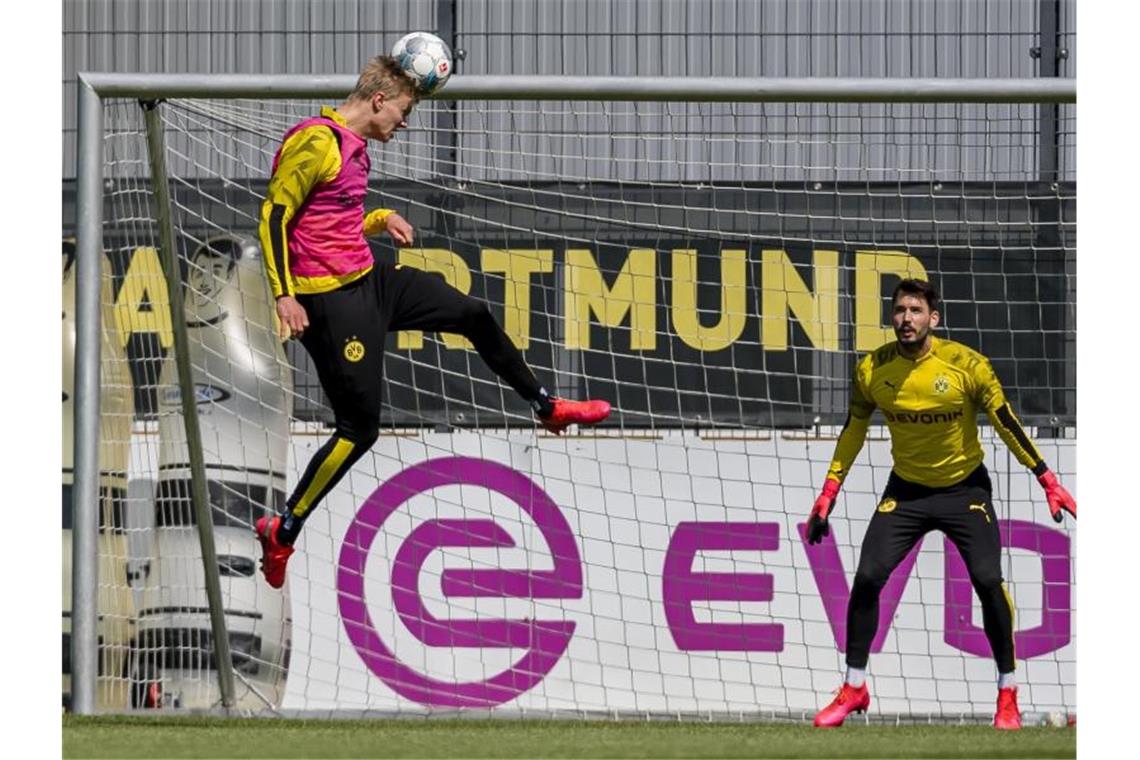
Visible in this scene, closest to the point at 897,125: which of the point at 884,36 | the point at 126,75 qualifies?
the point at 884,36

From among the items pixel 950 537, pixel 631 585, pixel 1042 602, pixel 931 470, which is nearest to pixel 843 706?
pixel 950 537

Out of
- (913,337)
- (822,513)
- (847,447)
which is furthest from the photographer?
(847,447)

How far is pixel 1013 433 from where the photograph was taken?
8328 millimetres

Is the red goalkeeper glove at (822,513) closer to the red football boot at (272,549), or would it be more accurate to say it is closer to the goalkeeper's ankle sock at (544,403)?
the goalkeeper's ankle sock at (544,403)

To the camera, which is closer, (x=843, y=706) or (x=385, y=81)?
(x=385, y=81)

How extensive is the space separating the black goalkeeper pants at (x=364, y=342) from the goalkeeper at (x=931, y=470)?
1.74 meters

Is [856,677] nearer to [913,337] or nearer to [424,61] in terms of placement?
[913,337]

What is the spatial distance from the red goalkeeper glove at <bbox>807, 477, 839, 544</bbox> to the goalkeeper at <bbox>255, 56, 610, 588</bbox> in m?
1.48

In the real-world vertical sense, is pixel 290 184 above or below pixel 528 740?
above

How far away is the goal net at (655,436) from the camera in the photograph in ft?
32.2

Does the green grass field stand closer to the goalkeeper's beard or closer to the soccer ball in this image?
the goalkeeper's beard

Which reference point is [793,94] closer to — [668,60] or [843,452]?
[843,452]

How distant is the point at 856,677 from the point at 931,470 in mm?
856

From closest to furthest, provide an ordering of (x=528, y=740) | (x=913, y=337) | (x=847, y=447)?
1. (x=528, y=740)
2. (x=913, y=337)
3. (x=847, y=447)
